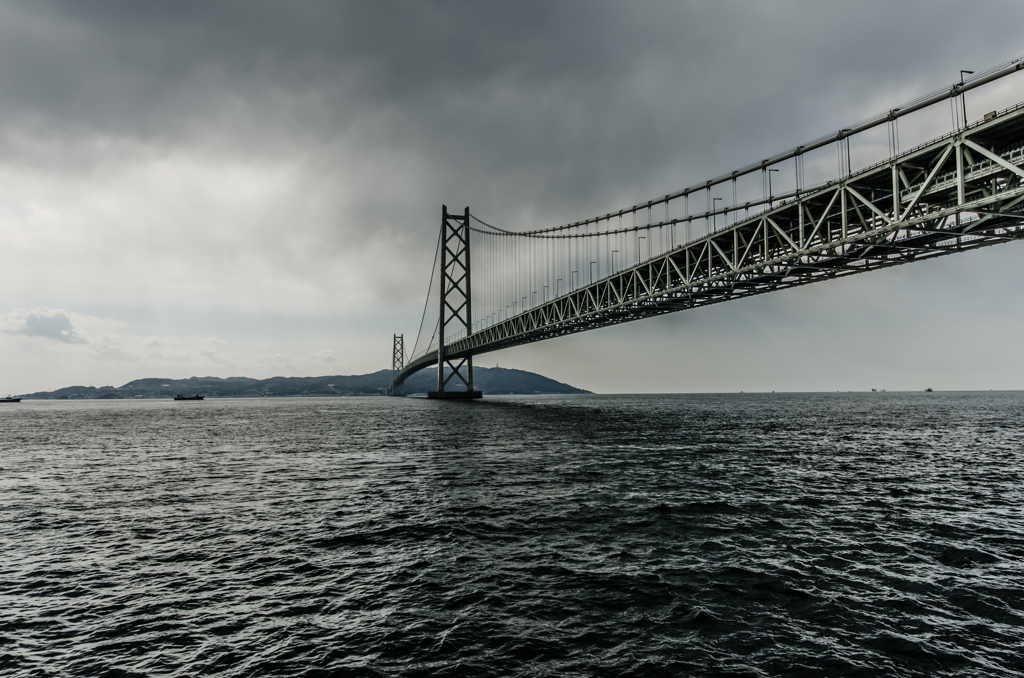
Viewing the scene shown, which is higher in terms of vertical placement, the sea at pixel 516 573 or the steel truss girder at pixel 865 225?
the steel truss girder at pixel 865 225

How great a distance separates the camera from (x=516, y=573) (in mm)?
8516

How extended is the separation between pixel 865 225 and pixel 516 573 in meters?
30.3

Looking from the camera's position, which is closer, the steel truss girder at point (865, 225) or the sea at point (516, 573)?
the sea at point (516, 573)

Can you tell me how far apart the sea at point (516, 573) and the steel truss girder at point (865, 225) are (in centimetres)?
1314

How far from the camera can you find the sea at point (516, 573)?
6039 mm

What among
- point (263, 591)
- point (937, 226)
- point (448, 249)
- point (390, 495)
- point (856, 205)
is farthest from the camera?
point (448, 249)

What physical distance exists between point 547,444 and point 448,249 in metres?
84.2

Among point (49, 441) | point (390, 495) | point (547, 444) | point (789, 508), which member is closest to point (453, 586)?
point (390, 495)

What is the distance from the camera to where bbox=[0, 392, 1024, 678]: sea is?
6.04m

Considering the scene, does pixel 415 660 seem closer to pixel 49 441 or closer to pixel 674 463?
pixel 674 463

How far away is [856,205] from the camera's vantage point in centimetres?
2911

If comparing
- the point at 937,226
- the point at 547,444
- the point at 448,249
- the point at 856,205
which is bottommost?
the point at 547,444

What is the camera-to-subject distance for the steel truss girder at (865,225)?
74.9 ft

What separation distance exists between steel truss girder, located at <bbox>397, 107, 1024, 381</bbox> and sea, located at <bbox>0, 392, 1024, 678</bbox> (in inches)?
517
